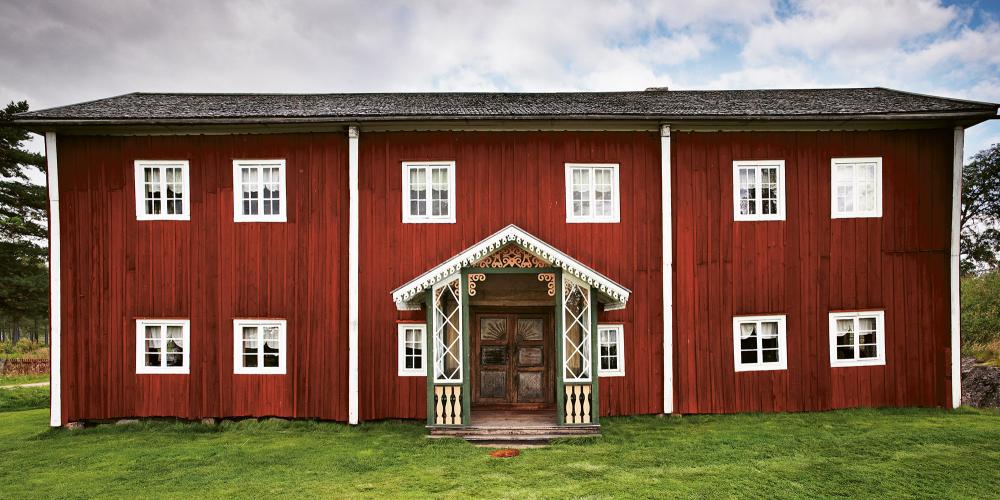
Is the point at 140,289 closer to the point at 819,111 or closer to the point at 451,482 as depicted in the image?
the point at 451,482

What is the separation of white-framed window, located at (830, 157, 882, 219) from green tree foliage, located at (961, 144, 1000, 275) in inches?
853

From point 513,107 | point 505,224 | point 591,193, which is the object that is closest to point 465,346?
point 505,224

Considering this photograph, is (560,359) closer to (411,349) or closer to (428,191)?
(411,349)

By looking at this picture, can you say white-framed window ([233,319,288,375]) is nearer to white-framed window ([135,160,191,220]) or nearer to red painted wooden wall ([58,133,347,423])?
red painted wooden wall ([58,133,347,423])

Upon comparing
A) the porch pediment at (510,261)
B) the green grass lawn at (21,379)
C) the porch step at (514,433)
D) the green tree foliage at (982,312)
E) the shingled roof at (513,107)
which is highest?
the shingled roof at (513,107)

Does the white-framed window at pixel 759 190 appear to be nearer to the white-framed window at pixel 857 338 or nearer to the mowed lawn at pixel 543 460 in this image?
the white-framed window at pixel 857 338

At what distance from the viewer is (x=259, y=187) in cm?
1125

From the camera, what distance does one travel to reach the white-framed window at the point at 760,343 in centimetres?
1116

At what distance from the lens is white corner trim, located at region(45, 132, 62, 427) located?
431 inches

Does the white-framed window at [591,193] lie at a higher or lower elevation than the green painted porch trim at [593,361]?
higher

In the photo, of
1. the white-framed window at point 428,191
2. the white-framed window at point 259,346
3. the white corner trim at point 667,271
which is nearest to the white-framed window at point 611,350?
the white corner trim at point 667,271

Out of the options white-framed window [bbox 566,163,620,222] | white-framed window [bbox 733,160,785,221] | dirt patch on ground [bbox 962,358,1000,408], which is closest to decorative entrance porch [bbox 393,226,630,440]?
white-framed window [bbox 566,163,620,222]

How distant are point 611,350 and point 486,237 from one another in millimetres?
3465

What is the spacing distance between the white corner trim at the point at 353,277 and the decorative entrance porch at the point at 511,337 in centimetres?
137
